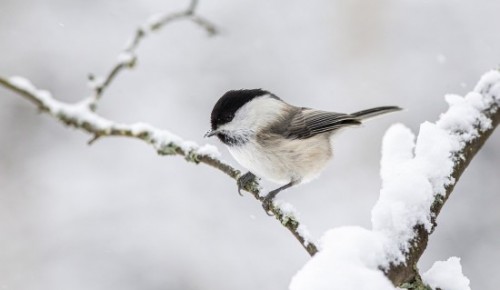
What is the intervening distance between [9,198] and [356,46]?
3946 millimetres

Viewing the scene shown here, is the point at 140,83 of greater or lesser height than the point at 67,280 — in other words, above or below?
above

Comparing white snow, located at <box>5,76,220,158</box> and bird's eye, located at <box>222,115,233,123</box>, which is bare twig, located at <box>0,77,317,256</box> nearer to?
white snow, located at <box>5,76,220,158</box>

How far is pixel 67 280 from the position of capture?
518 cm

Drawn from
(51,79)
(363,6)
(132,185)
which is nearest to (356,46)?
(363,6)

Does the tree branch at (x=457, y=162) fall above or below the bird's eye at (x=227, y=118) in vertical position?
below

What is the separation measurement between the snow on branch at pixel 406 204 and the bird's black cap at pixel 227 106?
2.80ft

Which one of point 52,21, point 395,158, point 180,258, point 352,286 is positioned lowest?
point 352,286

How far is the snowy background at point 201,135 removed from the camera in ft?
16.9

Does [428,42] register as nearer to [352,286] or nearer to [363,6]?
[363,6]

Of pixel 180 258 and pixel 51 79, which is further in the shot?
pixel 51 79

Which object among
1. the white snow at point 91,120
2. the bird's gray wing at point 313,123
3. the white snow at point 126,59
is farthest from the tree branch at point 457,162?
the white snow at point 126,59

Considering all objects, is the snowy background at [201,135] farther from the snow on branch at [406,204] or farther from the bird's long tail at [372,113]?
the snow on branch at [406,204]

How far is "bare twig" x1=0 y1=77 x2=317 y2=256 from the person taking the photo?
1480mm

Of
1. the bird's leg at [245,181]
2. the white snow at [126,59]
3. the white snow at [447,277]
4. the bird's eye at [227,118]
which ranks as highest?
the bird's eye at [227,118]
